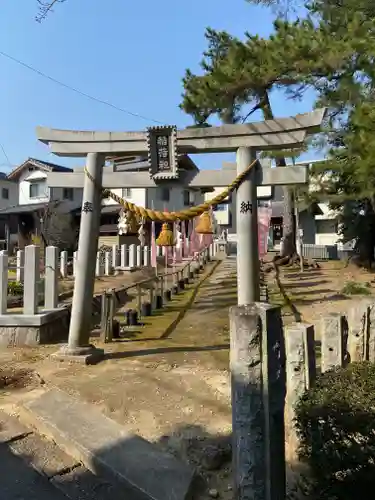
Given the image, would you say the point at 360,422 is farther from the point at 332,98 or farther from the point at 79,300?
the point at 332,98

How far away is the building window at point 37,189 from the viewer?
35875 mm

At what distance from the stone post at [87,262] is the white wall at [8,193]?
118 ft

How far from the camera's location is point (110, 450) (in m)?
3.65

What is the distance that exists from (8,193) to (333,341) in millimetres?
41101

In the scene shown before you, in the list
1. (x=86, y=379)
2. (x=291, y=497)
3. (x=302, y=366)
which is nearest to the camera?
(x=291, y=497)

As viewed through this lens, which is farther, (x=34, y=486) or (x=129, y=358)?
(x=129, y=358)

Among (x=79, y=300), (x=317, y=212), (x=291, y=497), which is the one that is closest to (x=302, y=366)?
(x=291, y=497)

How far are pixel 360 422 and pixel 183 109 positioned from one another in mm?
12244

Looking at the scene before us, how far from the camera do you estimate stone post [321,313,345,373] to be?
12.6ft

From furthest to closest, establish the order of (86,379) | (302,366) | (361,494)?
(86,379)
(302,366)
(361,494)

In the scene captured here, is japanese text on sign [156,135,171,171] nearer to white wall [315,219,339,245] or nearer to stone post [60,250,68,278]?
stone post [60,250,68,278]

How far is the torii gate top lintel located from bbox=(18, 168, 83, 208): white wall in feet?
93.7

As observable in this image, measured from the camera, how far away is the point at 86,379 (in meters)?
5.72

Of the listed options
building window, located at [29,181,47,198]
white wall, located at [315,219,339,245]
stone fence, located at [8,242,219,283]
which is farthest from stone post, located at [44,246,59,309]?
white wall, located at [315,219,339,245]
